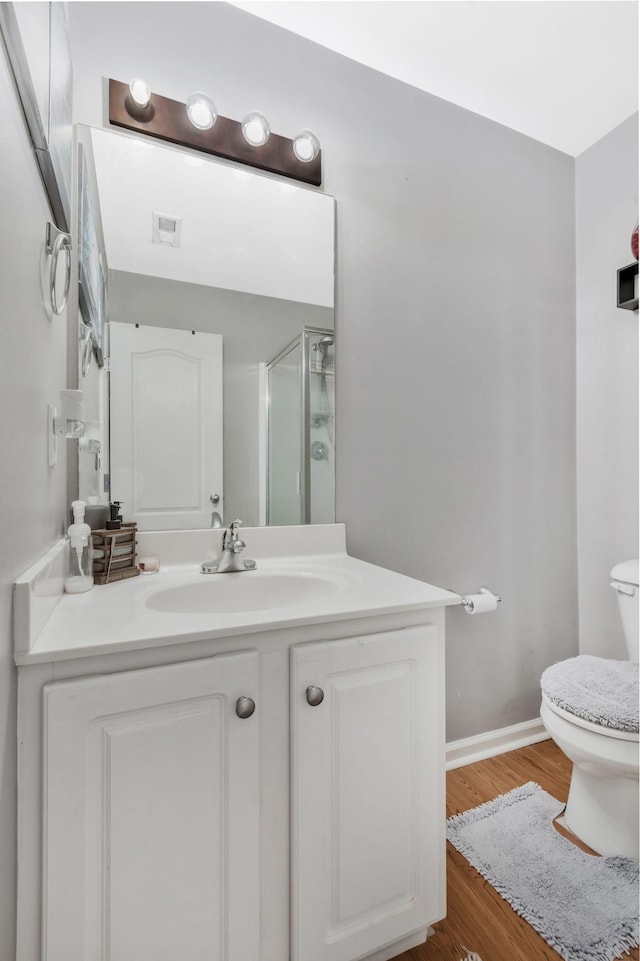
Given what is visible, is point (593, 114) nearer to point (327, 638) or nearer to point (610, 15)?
point (610, 15)

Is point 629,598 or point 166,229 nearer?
point 166,229

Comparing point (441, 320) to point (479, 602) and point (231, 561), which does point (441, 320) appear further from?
point (231, 561)

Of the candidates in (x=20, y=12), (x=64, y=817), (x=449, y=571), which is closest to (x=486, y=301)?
(x=449, y=571)

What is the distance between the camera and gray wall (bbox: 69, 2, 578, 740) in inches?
57.7

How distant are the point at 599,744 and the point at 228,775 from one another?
3.27 feet

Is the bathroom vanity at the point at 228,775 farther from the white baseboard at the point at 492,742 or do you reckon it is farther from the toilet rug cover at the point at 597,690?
the white baseboard at the point at 492,742

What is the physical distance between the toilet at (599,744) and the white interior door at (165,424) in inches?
45.3

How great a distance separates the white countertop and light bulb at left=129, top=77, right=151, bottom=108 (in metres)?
1.22

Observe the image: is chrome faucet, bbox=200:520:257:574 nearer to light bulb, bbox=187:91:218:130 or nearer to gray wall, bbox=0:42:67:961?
gray wall, bbox=0:42:67:961

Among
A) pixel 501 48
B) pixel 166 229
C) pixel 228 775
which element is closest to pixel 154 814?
pixel 228 775

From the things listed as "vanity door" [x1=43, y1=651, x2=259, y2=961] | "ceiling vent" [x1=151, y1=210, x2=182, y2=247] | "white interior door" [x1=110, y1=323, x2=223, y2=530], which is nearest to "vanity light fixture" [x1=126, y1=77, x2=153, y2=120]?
"ceiling vent" [x1=151, y1=210, x2=182, y2=247]

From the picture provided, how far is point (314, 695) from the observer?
90cm

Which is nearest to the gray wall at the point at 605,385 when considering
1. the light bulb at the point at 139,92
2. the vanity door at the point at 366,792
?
the vanity door at the point at 366,792

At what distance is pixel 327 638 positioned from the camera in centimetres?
93
